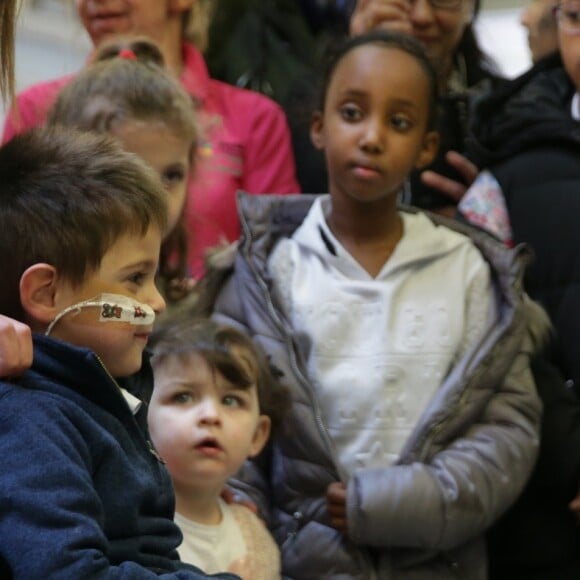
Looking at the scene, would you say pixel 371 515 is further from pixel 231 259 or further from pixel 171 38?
pixel 171 38

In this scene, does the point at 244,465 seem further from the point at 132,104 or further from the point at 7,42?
the point at 7,42

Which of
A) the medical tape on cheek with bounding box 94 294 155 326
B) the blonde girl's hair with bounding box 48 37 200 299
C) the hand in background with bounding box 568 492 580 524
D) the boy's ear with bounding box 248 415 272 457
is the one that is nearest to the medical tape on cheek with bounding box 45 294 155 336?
the medical tape on cheek with bounding box 94 294 155 326

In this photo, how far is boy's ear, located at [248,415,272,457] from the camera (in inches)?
78.9

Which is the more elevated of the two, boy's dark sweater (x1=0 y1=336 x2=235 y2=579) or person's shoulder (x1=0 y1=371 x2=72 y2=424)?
person's shoulder (x1=0 y1=371 x2=72 y2=424)

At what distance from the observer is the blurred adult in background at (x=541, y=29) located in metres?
2.80

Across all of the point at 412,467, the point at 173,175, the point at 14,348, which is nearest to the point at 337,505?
the point at 412,467

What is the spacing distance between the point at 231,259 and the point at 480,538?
2.22ft

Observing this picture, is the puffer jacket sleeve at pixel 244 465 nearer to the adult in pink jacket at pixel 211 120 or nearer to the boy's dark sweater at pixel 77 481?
the adult in pink jacket at pixel 211 120

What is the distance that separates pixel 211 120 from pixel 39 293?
131cm

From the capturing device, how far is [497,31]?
14.0ft

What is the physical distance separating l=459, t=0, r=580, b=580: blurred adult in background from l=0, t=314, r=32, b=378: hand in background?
125cm

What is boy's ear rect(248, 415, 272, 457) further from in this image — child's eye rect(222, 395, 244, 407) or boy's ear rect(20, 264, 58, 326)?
boy's ear rect(20, 264, 58, 326)

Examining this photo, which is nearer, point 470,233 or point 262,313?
point 262,313

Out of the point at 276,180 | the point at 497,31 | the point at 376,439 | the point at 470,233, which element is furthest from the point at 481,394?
the point at 497,31
